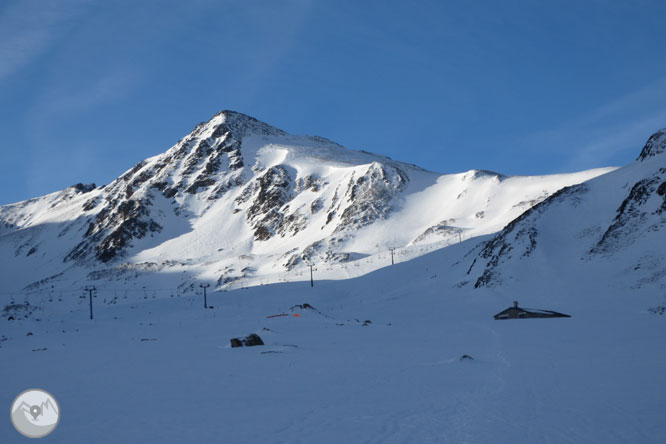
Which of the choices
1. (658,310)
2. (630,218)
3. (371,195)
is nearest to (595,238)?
(630,218)

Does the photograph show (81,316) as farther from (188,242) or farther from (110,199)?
(110,199)

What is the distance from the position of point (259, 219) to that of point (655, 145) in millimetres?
111796

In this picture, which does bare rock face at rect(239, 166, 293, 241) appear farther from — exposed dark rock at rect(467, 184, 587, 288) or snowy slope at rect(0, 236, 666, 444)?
snowy slope at rect(0, 236, 666, 444)

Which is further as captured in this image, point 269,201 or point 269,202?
point 269,201

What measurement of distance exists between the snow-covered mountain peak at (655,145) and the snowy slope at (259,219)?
36.4 metres

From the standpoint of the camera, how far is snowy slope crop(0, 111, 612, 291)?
103 meters

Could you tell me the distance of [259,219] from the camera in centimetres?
14550

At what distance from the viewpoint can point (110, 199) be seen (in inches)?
7623

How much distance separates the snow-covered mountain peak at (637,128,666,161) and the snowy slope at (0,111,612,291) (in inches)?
1434

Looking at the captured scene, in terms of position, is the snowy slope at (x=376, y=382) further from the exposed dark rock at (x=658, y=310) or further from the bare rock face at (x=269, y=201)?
the bare rock face at (x=269, y=201)

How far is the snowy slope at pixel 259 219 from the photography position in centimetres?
10325

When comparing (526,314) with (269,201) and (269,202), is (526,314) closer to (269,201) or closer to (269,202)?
(269,202)

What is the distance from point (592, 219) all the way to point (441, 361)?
3614 centimetres

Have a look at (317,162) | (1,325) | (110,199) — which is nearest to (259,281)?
(1,325)
